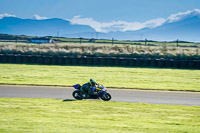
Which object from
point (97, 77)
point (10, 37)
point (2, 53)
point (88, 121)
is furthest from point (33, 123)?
point (10, 37)

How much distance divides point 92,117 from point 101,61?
20.5m

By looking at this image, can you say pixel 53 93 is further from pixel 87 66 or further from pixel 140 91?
pixel 87 66

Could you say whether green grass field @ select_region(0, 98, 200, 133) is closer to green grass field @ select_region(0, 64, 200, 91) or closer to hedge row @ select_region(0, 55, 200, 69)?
green grass field @ select_region(0, 64, 200, 91)

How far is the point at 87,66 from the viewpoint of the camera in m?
30.7

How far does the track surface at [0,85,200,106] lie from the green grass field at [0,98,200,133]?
1.68 meters

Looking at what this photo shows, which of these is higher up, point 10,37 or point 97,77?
point 10,37

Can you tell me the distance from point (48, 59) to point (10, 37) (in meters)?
51.6

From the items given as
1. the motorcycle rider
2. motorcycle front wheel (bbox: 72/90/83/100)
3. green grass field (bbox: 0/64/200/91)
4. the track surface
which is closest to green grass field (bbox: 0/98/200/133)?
the motorcycle rider

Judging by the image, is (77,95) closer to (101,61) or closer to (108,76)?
→ (108,76)

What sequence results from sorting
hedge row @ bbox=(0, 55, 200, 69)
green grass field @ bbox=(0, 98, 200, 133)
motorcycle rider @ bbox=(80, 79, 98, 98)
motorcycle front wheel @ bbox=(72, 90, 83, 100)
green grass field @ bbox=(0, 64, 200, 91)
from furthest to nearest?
1. hedge row @ bbox=(0, 55, 200, 69)
2. green grass field @ bbox=(0, 64, 200, 91)
3. motorcycle front wheel @ bbox=(72, 90, 83, 100)
4. motorcycle rider @ bbox=(80, 79, 98, 98)
5. green grass field @ bbox=(0, 98, 200, 133)

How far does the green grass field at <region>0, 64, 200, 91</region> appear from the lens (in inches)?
828

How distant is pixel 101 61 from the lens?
3138 centimetres

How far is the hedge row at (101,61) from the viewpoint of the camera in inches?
1183

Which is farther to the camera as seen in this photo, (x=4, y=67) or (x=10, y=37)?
(x=10, y=37)
